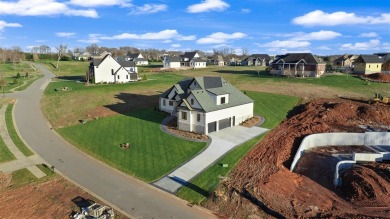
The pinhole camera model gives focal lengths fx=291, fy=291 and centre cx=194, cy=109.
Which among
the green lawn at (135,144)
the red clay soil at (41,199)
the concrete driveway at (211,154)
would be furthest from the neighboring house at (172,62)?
the red clay soil at (41,199)

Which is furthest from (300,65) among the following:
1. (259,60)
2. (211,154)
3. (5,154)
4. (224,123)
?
(5,154)

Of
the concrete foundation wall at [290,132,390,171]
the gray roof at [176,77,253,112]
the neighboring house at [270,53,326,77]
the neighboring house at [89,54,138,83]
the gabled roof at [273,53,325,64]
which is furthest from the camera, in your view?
the gabled roof at [273,53,325,64]

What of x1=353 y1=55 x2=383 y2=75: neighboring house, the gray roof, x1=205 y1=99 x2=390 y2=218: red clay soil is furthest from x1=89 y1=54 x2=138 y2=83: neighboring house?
x1=353 y1=55 x2=383 y2=75: neighboring house

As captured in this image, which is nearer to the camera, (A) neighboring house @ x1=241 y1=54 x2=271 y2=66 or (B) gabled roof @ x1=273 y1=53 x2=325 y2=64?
(B) gabled roof @ x1=273 y1=53 x2=325 y2=64

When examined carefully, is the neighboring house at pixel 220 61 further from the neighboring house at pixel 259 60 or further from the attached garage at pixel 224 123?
the attached garage at pixel 224 123

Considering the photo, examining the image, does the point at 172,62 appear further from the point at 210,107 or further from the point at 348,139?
the point at 348,139

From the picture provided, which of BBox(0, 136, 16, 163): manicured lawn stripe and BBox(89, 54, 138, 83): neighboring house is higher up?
BBox(89, 54, 138, 83): neighboring house

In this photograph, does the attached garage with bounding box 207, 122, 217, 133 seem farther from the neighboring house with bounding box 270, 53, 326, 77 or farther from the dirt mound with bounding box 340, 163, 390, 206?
the neighboring house with bounding box 270, 53, 326, 77
